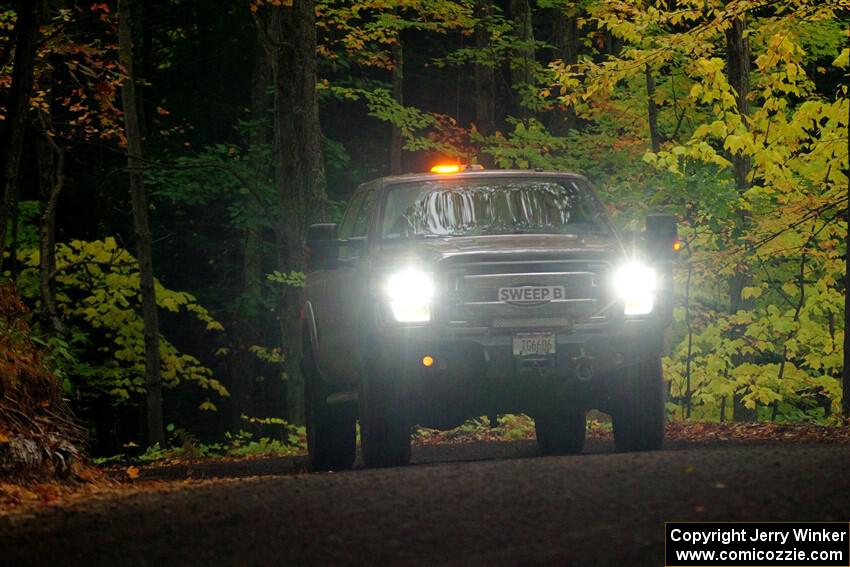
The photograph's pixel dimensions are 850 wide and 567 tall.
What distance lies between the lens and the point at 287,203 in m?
23.7

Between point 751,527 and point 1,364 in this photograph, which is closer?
point 751,527

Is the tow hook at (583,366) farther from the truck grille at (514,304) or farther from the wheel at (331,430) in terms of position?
the wheel at (331,430)

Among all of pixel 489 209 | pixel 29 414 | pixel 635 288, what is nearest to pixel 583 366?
pixel 635 288

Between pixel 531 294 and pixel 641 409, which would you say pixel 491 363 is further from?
pixel 641 409

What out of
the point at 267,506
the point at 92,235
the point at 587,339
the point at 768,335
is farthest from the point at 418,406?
the point at 92,235

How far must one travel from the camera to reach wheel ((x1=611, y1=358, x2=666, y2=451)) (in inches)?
445

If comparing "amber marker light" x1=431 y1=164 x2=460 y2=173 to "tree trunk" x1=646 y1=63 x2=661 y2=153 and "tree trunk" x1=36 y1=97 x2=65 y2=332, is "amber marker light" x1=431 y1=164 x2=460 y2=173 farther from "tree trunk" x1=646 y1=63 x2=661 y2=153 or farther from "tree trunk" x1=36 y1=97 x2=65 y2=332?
"tree trunk" x1=646 y1=63 x2=661 y2=153

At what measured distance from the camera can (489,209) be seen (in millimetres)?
12008

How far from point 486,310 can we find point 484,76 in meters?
22.0

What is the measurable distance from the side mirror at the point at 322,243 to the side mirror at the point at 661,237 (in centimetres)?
245

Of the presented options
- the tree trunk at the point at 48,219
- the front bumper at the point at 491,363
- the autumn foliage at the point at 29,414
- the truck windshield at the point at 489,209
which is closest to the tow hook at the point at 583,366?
the front bumper at the point at 491,363

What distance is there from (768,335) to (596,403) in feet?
38.9

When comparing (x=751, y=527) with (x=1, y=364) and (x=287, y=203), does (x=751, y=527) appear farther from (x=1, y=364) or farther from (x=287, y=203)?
(x=287, y=203)

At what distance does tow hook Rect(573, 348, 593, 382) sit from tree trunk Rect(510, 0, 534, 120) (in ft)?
67.5
